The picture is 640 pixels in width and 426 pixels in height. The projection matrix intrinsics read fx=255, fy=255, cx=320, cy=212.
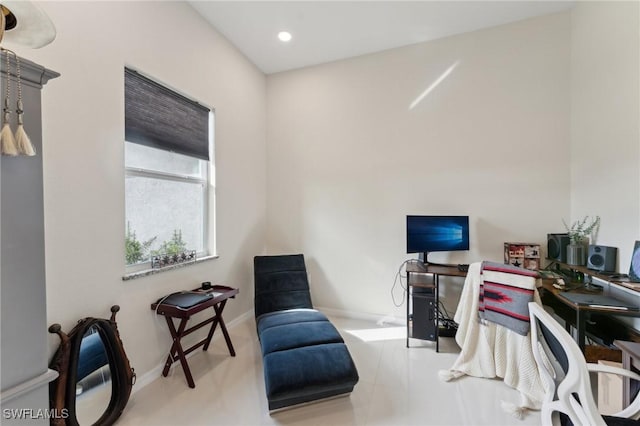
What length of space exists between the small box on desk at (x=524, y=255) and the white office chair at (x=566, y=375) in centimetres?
145

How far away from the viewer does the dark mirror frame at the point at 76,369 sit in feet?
4.71

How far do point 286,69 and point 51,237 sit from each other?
10.5 feet

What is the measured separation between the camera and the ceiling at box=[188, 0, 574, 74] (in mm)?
2480

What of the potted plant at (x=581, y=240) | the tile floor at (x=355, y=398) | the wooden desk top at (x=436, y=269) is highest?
the potted plant at (x=581, y=240)

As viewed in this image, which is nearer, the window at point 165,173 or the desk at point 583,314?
the desk at point 583,314

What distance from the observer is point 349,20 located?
2668mm

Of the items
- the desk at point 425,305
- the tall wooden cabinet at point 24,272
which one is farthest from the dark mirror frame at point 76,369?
the desk at point 425,305

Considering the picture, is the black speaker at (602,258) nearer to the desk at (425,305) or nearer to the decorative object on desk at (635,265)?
the decorative object on desk at (635,265)

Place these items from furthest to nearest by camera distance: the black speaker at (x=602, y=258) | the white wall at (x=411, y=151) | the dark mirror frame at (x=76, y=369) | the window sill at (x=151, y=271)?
the white wall at (x=411, y=151) → the black speaker at (x=602, y=258) → the window sill at (x=151, y=271) → the dark mirror frame at (x=76, y=369)

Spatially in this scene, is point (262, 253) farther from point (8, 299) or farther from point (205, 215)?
point (8, 299)

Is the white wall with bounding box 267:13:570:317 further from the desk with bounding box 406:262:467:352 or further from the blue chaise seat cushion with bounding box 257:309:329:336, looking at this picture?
the blue chaise seat cushion with bounding box 257:309:329:336

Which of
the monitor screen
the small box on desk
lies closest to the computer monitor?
the monitor screen

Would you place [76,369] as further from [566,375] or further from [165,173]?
[566,375]

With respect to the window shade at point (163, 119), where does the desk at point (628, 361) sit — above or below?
below
